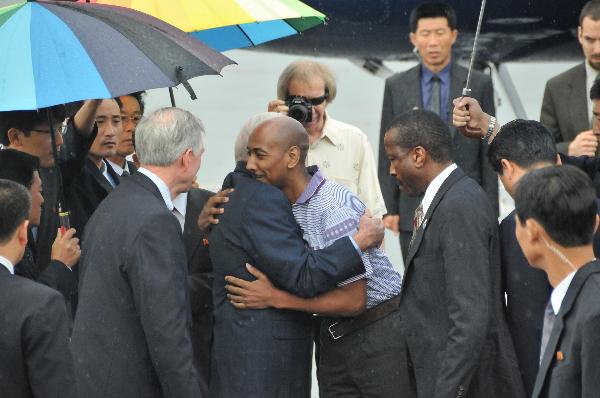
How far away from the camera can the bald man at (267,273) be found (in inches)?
168

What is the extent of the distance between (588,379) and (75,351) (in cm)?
186

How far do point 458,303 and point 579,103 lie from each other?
2.78 m

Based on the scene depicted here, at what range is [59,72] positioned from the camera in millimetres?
4094

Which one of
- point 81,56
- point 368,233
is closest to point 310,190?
point 368,233

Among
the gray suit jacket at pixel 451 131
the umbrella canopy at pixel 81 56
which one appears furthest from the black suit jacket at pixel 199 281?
the gray suit jacket at pixel 451 131

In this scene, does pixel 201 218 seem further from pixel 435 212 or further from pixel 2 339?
pixel 2 339

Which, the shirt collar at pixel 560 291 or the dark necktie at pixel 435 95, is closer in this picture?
the shirt collar at pixel 560 291

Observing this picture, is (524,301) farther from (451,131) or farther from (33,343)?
(451,131)

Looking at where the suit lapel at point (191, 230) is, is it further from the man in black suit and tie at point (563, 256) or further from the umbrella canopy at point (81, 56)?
the man in black suit and tie at point (563, 256)

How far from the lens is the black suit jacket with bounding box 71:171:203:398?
12.8ft

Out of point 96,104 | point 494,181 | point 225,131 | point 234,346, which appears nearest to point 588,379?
point 234,346

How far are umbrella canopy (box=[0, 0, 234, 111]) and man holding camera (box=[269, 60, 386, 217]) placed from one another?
1.60 meters

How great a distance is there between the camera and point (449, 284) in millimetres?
4094

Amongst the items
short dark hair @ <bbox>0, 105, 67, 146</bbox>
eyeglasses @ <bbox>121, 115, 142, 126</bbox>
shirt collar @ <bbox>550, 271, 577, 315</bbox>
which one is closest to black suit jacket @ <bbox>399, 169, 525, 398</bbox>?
shirt collar @ <bbox>550, 271, 577, 315</bbox>
